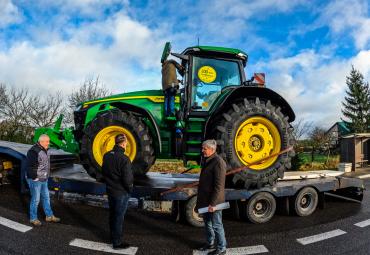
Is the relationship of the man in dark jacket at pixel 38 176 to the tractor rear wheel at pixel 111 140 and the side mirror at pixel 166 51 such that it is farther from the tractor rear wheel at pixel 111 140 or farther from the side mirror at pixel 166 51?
the side mirror at pixel 166 51

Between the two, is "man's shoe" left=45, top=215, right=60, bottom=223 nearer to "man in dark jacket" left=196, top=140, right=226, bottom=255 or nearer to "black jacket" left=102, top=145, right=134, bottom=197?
"black jacket" left=102, top=145, right=134, bottom=197

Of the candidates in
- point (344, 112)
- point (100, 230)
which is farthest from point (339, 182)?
point (344, 112)

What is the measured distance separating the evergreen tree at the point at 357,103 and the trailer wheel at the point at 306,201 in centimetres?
3323

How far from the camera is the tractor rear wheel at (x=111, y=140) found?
5641 mm

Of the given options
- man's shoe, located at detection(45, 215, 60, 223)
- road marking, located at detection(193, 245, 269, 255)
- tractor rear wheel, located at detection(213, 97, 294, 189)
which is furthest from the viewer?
tractor rear wheel, located at detection(213, 97, 294, 189)

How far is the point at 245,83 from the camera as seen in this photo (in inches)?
259

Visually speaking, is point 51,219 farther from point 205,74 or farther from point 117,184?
point 205,74

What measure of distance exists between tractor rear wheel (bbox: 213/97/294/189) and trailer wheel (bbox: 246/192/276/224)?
0.24 meters

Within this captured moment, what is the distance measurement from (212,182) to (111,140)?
232 centimetres

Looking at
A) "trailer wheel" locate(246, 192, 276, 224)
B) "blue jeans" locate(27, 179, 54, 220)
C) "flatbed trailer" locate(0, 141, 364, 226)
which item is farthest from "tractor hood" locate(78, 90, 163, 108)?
"trailer wheel" locate(246, 192, 276, 224)

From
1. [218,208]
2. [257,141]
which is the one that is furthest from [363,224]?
[218,208]

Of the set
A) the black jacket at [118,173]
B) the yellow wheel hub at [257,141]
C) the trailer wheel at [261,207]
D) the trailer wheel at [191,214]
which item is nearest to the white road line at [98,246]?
the black jacket at [118,173]

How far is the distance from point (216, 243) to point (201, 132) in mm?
2140

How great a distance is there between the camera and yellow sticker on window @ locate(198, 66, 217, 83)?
20.7 ft
